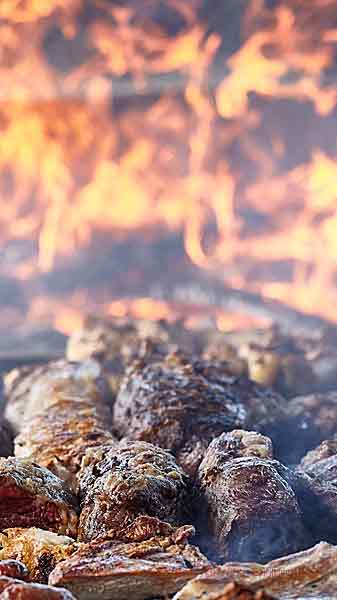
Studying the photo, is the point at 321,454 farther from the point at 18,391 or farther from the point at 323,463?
the point at 18,391

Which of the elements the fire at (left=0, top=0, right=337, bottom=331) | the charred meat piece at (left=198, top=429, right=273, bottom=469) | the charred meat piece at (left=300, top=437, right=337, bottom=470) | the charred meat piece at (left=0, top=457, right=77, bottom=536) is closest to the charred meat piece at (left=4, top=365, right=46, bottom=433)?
the charred meat piece at (left=0, top=457, right=77, bottom=536)

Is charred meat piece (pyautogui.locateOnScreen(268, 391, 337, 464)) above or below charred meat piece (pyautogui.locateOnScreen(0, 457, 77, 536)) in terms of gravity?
above

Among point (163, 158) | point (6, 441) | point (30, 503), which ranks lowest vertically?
point (30, 503)

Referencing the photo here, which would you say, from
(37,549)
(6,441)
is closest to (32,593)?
(37,549)

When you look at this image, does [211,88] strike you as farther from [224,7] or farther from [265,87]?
[224,7]

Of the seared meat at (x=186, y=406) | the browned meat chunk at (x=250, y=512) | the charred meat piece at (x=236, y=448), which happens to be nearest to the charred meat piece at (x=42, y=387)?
the seared meat at (x=186, y=406)

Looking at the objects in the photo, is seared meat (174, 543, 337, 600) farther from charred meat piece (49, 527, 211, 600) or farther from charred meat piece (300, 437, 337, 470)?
charred meat piece (300, 437, 337, 470)
